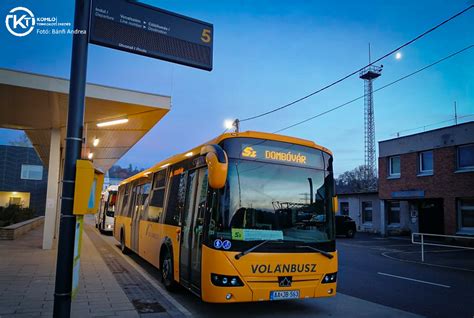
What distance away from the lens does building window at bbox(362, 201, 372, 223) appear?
3322 cm

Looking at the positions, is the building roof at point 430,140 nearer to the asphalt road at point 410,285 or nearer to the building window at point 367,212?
the building window at point 367,212

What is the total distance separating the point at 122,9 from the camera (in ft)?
19.0

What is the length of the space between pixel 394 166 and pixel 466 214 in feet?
21.7

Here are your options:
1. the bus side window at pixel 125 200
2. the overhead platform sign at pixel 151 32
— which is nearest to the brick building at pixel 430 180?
the bus side window at pixel 125 200

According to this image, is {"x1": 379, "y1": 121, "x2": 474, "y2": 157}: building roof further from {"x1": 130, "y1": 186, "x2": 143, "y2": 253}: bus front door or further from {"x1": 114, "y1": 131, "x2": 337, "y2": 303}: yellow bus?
{"x1": 114, "y1": 131, "x2": 337, "y2": 303}: yellow bus

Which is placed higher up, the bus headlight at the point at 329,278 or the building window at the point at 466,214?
the building window at the point at 466,214

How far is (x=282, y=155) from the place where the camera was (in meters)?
7.05

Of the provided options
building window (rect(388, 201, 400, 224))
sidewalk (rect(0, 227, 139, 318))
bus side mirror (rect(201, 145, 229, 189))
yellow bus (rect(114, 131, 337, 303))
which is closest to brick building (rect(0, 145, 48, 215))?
Result: building window (rect(388, 201, 400, 224))

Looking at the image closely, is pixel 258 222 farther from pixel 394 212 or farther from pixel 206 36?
pixel 394 212

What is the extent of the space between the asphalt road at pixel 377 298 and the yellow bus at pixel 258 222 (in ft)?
2.37

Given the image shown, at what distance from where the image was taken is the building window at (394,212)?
29227mm

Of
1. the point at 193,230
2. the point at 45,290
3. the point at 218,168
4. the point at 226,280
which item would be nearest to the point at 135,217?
the point at 45,290

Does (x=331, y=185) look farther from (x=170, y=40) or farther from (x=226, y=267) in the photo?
(x=170, y=40)

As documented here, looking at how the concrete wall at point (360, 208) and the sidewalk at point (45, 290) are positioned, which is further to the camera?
the concrete wall at point (360, 208)
